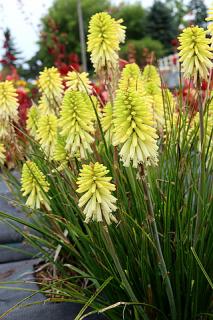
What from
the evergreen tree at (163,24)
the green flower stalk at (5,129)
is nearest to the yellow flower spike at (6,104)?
the green flower stalk at (5,129)

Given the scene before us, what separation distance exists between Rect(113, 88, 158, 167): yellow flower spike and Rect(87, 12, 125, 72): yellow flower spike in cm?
50

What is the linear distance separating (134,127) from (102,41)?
630 mm

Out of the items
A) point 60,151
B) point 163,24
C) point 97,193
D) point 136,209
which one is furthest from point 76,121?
point 163,24

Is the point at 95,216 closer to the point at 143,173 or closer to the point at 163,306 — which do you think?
the point at 143,173

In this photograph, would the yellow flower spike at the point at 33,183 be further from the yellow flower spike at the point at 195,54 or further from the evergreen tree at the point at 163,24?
the evergreen tree at the point at 163,24

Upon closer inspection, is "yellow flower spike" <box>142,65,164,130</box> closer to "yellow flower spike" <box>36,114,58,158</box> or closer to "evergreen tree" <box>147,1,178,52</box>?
"yellow flower spike" <box>36,114,58,158</box>

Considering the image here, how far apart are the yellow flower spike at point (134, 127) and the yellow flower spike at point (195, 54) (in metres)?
0.26

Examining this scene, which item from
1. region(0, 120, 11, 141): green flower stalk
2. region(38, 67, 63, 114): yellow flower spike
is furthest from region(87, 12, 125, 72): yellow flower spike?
region(0, 120, 11, 141): green flower stalk

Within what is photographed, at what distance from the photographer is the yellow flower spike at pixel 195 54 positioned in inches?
65.4

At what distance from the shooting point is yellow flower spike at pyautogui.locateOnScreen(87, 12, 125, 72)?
197cm

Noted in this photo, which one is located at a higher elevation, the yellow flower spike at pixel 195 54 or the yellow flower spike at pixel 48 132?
the yellow flower spike at pixel 195 54

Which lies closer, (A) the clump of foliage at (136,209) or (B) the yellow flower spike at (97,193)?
(B) the yellow flower spike at (97,193)

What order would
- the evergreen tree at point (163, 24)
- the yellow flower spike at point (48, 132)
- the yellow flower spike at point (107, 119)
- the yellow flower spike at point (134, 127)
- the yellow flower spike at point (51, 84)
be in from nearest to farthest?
the yellow flower spike at point (134, 127)
the yellow flower spike at point (107, 119)
the yellow flower spike at point (48, 132)
the yellow flower spike at point (51, 84)
the evergreen tree at point (163, 24)

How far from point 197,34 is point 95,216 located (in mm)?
712
